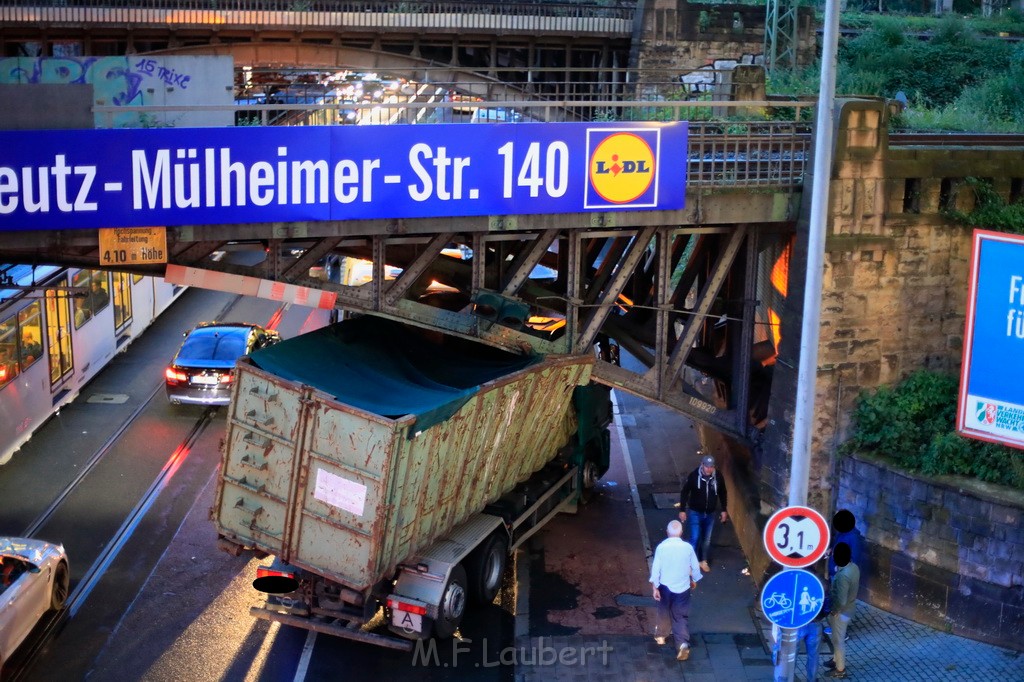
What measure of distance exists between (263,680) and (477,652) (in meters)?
2.35

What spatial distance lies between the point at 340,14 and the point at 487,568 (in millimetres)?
23267

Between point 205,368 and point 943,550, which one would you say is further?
point 205,368

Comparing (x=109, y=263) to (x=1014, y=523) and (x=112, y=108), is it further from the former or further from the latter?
(x=1014, y=523)

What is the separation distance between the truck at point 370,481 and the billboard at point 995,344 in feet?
15.6

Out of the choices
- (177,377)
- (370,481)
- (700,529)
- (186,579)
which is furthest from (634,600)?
(177,377)

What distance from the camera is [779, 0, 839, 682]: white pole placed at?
433 inches

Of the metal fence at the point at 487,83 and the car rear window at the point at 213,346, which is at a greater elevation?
the metal fence at the point at 487,83

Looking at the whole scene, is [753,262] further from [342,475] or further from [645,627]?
[342,475]

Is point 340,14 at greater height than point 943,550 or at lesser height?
greater

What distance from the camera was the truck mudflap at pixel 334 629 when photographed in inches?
500

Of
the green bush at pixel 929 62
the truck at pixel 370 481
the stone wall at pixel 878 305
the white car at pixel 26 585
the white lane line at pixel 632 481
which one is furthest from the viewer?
the green bush at pixel 929 62

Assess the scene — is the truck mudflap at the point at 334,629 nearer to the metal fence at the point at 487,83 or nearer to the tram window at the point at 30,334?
the tram window at the point at 30,334

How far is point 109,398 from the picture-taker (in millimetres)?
22531

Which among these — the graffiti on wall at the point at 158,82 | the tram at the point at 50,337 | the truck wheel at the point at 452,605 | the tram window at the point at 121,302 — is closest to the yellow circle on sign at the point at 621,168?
the graffiti on wall at the point at 158,82
